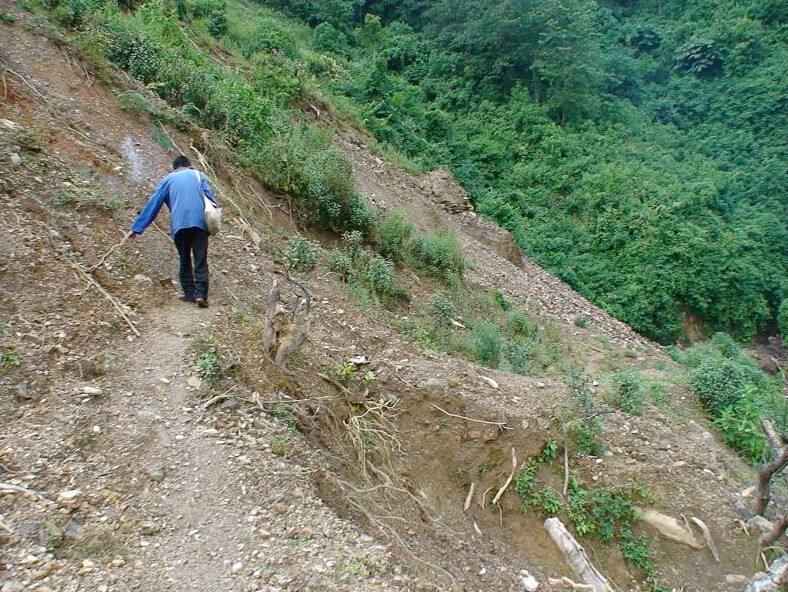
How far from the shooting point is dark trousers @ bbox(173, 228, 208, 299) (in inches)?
172

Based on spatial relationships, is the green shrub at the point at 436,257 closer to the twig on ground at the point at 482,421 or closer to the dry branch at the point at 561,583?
the twig on ground at the point at 482,421

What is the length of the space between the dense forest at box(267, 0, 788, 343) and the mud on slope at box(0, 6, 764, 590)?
919 cm

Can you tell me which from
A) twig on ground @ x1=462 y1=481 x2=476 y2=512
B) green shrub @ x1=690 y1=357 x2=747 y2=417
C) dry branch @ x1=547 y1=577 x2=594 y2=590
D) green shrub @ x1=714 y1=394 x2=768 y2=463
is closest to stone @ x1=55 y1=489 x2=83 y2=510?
twig on ground @ x1=462 y1=481 x2=476 y2=512

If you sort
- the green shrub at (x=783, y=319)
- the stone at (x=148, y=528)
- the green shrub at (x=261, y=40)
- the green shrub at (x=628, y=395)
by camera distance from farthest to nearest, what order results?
the green shrub at (x=783, y=319) → the green shrub at (x=261, y=40) → the green shrub at (x=628, y=395) → the stone at (x=148, y=528)

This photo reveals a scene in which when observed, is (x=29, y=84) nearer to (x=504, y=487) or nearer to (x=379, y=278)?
(x=379, y=278)

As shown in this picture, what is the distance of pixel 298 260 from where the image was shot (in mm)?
6180

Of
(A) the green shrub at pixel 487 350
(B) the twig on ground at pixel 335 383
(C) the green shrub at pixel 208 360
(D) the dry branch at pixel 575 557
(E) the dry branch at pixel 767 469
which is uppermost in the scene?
(E) the dry branch at pixel 767 469

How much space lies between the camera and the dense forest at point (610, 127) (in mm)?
15273

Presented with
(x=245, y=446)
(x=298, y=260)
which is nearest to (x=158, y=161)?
(x=298, y=260)

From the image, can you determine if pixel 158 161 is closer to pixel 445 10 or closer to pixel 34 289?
pixel 34 289

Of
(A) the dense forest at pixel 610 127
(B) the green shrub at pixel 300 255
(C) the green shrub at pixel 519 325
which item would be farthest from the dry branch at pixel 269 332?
(A) the dense forest at pixel 610 127

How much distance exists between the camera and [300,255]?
6262 mm

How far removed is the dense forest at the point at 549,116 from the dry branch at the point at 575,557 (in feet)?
15.1

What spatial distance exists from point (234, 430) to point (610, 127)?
19683 millimetres
